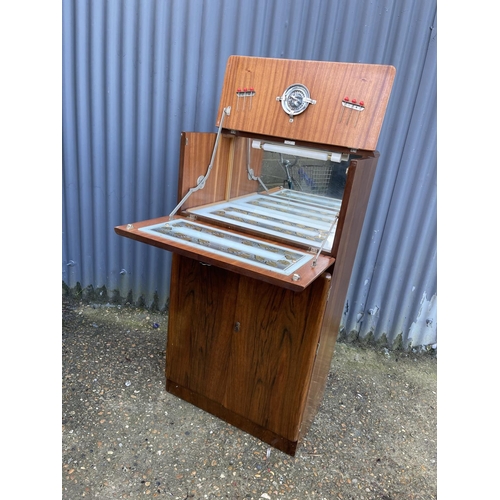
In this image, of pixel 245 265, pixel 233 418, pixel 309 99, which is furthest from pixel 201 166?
pixel 233 418

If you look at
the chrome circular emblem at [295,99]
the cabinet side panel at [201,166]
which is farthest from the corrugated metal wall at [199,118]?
the chrome circular emblem at [295,99]

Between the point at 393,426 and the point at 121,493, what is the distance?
54.8 inches

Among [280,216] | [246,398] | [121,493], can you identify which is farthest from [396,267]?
[121,493]

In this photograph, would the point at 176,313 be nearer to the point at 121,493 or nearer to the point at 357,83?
the point at 121,493

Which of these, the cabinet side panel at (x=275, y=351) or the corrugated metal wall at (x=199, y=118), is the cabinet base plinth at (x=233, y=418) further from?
the corrugated metal wall at (x=199, y=118)

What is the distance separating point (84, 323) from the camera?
2.67 meters

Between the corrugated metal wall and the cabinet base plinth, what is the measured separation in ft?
2.99

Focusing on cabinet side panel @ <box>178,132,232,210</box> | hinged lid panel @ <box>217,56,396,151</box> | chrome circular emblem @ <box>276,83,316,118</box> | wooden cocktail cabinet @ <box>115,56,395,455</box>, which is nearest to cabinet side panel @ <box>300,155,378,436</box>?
wooden cocktail cabinet @ <box>115,56,395,455</box>

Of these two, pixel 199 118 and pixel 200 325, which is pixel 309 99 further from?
pixel 200 325

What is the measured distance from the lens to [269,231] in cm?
158

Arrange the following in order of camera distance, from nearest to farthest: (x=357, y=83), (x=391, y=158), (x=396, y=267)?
1. (x=357, y=83)
2. (x=391, y=158)
3. (x=396, y=267)

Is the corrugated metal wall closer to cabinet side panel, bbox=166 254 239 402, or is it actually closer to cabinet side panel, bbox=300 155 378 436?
cabinet side panel, bbox=300 155 378 436

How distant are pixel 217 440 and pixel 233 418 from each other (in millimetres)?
126

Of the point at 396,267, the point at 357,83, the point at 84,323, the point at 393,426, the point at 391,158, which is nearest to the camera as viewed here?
the point at 357,83
